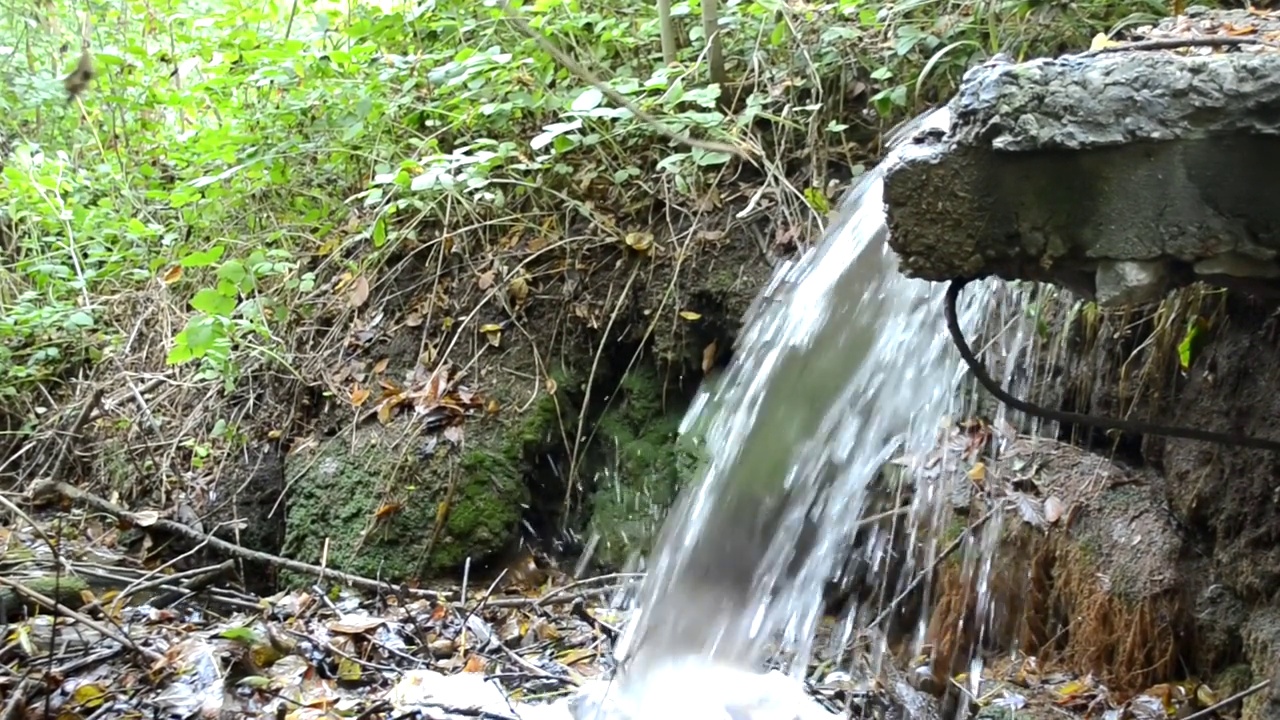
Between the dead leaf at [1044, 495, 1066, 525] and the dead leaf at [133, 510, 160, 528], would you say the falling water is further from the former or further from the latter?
the dead leaf at [133, 510, 160, 528]

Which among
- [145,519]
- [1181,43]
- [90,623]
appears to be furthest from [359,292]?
[1181,43]

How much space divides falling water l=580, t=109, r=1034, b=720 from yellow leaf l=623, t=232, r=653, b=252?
82 cm

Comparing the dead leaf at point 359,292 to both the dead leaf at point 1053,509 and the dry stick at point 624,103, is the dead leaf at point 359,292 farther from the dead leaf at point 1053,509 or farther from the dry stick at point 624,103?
the dead leaf at point 1053,509

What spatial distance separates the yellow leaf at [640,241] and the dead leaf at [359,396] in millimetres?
1097

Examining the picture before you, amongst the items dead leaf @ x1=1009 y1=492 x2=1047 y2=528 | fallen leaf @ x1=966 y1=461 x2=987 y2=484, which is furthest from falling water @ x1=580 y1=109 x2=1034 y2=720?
dead leaf @ x1=1009 y1=492 x2=1047 y2=528

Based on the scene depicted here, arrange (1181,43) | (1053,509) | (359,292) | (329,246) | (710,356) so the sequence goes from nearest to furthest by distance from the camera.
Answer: (1181,43), (1053,509), (710,356), (359,292), (329,246)

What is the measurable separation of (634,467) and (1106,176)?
2.40 metres

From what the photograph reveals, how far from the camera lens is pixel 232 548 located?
3.76 m

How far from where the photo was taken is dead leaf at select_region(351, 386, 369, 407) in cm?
397

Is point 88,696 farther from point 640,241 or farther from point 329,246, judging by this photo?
point 329,246

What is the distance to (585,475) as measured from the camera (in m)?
3.90

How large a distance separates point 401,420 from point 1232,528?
2.59m

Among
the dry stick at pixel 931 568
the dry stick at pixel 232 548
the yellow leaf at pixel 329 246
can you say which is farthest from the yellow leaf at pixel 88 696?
the yellow leaf at pixel 329 246

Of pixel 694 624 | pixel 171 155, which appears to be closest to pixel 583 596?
pixel 694 624
